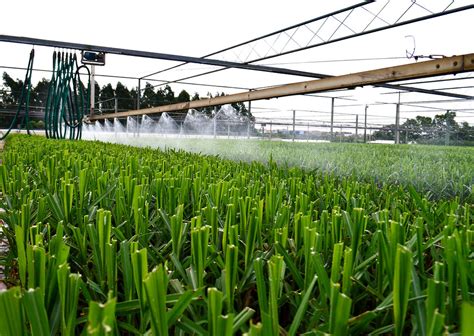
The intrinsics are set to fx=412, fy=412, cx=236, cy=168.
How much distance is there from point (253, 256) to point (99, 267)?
24 centimetres

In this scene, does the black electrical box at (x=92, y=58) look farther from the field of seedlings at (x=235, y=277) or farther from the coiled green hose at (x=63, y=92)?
the field of seedlings at (x=235, y=277)

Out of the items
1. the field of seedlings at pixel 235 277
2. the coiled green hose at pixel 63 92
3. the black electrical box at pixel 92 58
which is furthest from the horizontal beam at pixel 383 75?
the coiled green hose at pixel 63 92

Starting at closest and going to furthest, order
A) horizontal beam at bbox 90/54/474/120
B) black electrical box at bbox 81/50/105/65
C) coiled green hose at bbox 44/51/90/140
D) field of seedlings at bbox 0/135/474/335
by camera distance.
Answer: field of seedlings at bbox 0/135/474/335 → horizontal beam at bbox 90/54/474/120 → coiled green hose at bbox 44/51/90/140 → black electrical box at bbox 81/50/105/65

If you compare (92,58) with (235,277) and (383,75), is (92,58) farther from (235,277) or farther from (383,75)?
(235,277)

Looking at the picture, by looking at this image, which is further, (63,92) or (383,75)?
(63,92)

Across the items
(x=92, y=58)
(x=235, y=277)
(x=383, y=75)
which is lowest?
(x=235, y=277)

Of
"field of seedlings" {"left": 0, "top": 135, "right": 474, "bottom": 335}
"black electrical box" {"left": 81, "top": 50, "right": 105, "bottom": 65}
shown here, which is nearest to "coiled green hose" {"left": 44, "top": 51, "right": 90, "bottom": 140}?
"black electrical box" {"left": 81, "top": 50, "right": 105, "bottom": 65}

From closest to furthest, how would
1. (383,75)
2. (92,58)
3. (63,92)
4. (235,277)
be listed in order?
(235,277) < (383,75) < (92,58) < (63,92)

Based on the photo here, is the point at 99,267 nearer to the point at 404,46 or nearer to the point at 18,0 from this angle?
the point at 18,0

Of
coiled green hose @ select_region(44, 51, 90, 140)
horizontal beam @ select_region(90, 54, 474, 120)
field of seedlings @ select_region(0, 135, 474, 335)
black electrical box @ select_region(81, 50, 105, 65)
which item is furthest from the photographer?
black electrical box @ select_region(81, 50, 105, 65)

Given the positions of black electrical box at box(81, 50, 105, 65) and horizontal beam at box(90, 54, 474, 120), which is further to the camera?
black electrical box at box(81, 50, 105, 65)

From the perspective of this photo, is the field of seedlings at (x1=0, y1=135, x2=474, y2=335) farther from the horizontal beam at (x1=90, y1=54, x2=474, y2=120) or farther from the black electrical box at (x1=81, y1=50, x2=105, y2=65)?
the black electrical box at (x1=81, y1=50, x2=105, y2=65)

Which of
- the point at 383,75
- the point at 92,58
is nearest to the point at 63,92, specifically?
the point at 92,58

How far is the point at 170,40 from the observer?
15.4m
